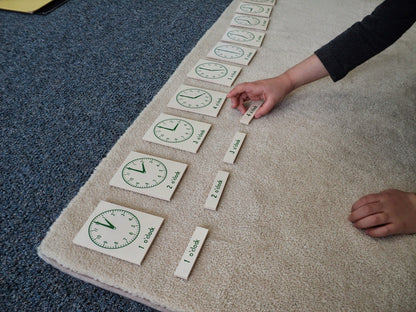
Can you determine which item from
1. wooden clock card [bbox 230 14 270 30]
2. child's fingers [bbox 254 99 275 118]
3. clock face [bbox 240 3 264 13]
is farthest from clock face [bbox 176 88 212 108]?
clock face [bbox 240 3 264 13]

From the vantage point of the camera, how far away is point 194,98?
873 mm

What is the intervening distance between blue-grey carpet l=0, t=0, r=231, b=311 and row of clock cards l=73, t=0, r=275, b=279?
0.26 ft

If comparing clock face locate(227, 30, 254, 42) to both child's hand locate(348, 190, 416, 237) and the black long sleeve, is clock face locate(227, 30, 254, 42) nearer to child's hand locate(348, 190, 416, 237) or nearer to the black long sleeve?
the black long sleeve

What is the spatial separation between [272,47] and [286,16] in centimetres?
24

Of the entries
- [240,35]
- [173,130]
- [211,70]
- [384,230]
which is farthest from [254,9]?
[384,230]

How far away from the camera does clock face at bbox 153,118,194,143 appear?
30.1 inches

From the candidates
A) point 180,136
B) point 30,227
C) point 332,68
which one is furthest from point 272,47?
point 30,227

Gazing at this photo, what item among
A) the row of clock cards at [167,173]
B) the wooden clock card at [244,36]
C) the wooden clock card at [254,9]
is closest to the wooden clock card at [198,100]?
the row of clock cards at [167,173]

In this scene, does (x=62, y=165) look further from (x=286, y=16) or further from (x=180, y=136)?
(x=286, y=16)

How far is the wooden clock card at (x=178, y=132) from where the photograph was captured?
0.75 meters

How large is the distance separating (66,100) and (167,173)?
15.6 inches

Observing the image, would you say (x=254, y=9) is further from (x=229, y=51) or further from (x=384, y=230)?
(x=384, y=230)

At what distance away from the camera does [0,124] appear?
0.83 metres

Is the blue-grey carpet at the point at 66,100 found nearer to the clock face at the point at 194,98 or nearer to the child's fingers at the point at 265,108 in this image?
the clock face at the point at 194,98
